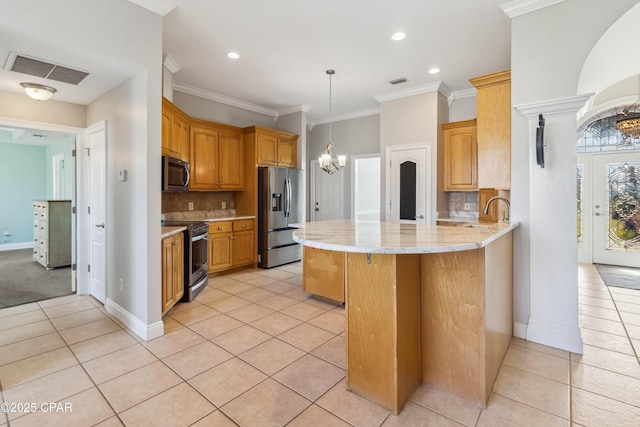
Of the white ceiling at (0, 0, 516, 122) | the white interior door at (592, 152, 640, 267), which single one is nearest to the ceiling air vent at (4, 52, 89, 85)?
the white ceiling at (0, 0, 516, 122)

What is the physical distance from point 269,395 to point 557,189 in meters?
2.75

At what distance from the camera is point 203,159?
4.84 meters

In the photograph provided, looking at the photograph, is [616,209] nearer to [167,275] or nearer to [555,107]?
[555,107]

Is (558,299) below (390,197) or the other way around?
below

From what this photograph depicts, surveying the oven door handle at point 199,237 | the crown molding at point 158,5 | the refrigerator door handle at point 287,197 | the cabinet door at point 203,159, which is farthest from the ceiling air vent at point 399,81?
the oven door handle at point 199,237

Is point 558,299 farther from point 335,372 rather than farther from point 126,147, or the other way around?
point 126,147

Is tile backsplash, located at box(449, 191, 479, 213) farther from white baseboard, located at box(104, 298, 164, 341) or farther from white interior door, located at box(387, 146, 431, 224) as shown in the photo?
white baseboard, located at box(104, 298, 164, 341)

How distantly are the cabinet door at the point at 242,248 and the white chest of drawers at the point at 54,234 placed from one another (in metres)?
3.03

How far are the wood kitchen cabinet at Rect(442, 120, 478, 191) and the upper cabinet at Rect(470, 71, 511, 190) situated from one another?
55.7 inches

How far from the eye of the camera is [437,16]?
2.97 metres

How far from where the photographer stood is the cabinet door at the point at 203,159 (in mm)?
4695

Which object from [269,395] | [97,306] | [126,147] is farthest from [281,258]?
[269,395]

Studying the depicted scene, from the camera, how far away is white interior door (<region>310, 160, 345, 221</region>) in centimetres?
646

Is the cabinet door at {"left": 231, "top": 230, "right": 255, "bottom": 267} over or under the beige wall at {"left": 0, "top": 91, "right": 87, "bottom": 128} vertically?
under
